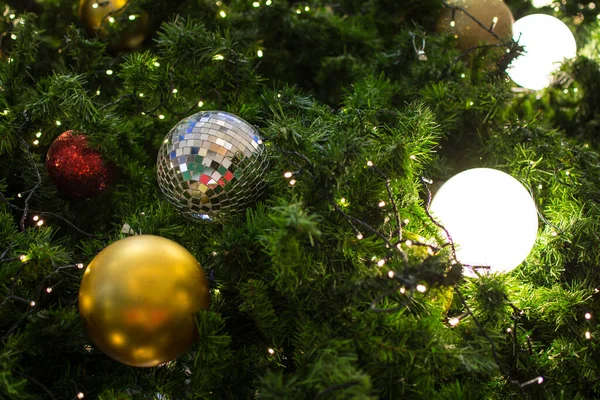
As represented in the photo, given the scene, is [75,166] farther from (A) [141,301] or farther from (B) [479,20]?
(B) [479,20]

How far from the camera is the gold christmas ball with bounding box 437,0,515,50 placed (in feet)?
4.11

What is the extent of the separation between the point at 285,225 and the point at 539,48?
929 mm

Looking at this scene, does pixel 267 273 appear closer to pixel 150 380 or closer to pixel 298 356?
pixel 298 356

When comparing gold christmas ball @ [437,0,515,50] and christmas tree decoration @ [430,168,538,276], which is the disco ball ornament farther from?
gold christmas ball @ [437,0,515,50]

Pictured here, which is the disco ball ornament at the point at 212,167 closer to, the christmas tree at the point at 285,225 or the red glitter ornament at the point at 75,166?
the christmas tree at the point at 285,225

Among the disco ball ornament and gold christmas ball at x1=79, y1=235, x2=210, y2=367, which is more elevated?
the disco ball ornament

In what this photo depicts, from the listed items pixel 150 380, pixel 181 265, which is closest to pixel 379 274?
pixel 181 265

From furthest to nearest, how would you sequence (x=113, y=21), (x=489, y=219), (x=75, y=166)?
(x=113, y=21) < (x=75, y=166) < (x=489, y=219)

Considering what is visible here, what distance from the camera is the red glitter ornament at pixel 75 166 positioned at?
3.22 feet

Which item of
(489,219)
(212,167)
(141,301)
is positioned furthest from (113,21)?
(489,219)

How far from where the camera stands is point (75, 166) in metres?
0.98

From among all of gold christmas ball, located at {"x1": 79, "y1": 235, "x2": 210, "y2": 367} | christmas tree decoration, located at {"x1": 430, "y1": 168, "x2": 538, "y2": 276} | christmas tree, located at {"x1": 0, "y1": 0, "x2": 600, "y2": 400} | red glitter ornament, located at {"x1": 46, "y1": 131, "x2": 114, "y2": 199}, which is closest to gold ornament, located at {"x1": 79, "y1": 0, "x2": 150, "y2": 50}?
christmas tree, located at {"x1": 0, "y1": 0, "x2": 600, "y2": 400}

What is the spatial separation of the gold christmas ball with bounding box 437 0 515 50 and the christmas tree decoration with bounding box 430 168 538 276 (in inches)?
20.4

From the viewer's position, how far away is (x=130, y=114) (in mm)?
1188
